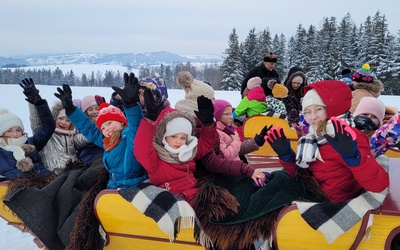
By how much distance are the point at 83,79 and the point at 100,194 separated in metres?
59.2

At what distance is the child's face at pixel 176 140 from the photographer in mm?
2074

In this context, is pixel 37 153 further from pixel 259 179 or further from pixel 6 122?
pixel 259 179

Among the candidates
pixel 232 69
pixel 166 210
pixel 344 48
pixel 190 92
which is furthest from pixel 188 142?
pixel 344 48

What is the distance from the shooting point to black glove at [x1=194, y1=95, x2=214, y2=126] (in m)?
2.14

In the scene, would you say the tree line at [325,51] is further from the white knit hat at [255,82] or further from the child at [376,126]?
the child at [376,126]

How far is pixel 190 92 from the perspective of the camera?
2.74m

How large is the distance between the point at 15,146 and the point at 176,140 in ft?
4.84

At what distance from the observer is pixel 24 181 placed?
2.37 metres

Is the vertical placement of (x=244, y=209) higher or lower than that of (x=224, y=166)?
lower

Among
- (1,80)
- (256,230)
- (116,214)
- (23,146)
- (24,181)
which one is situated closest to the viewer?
(256,230)

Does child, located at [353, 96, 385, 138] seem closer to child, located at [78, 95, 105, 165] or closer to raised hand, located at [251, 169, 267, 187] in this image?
raised hand, located at [251, 169, 267, 187]

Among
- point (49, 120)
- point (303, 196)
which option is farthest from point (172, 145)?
point (49, 120)

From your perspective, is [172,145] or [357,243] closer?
[357,243]

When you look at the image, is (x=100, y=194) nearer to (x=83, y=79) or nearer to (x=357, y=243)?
(x=357, y=243)
